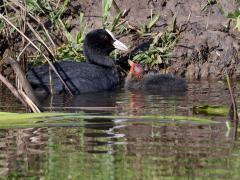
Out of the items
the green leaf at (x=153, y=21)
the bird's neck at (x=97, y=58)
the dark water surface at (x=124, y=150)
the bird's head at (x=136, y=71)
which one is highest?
the green leaf at (x=153, y=21)

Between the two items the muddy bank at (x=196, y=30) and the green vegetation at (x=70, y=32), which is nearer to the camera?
the green vegetation at (x=70, y=32)

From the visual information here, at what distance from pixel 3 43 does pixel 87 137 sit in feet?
24.3

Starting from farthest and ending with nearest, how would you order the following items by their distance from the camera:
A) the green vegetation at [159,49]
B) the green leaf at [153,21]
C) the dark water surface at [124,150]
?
the green leaf at [153,21], the green vegetation at [159,49], the dark water surface at [124,150]

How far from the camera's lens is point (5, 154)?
7.21 meters

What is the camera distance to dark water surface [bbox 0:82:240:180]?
6402 millimetres

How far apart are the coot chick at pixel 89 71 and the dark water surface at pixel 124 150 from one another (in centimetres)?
283

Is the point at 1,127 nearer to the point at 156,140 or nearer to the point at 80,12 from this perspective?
the point at 156,140

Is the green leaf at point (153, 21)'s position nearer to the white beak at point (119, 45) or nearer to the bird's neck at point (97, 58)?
the white beak at point (119, 45)

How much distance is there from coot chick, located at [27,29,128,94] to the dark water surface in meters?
2.83

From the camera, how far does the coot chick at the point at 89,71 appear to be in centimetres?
1311

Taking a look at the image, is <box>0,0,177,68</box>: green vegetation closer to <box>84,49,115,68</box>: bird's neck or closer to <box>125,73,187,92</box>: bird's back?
<box>84,49,115,68</box>: bird's neck

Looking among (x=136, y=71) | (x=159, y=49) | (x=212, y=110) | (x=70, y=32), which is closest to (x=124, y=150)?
(x=212, y=110)

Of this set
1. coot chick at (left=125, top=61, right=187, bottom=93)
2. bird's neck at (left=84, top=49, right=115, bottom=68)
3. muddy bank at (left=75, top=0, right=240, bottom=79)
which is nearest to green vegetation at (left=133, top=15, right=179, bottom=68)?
muddy bank at (left=75, top=0, right=240, bottom=79)

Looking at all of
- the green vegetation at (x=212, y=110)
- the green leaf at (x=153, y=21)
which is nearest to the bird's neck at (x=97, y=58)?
the green leaf at (x=153, y=21)
